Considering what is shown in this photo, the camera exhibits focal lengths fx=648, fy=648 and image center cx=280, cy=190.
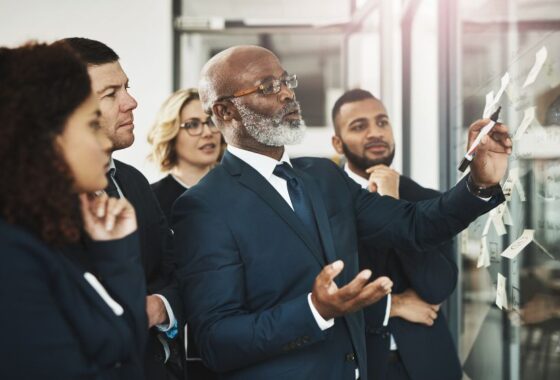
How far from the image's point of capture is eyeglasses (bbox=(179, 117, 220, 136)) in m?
3.23

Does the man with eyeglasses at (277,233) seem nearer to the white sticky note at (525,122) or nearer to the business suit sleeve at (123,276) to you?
the white sticky note at (525,122)

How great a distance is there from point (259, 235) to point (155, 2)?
4.02m

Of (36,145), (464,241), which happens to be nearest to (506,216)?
(464,241)

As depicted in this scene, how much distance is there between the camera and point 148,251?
1926 mm

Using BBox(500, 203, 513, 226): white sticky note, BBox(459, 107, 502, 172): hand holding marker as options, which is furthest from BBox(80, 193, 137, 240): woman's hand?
BBox(500, 203, 513, 226): white sticky note

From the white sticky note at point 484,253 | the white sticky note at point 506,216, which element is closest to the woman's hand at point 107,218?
the white sticky note at point 506,216

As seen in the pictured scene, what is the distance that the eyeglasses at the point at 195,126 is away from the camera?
323 cm

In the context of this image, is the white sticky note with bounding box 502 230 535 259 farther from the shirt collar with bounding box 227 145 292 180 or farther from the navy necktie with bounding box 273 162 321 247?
the shirt collar with bounding box 227 145 292 180

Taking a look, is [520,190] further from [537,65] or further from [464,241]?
[464,241]

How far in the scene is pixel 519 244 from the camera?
6.54 feet

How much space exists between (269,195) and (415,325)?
2.75ft

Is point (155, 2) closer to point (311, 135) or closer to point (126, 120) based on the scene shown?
point (311, 135)

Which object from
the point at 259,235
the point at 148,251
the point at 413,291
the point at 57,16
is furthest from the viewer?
the point at 57,16

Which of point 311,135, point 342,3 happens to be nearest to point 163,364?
point 311,135
